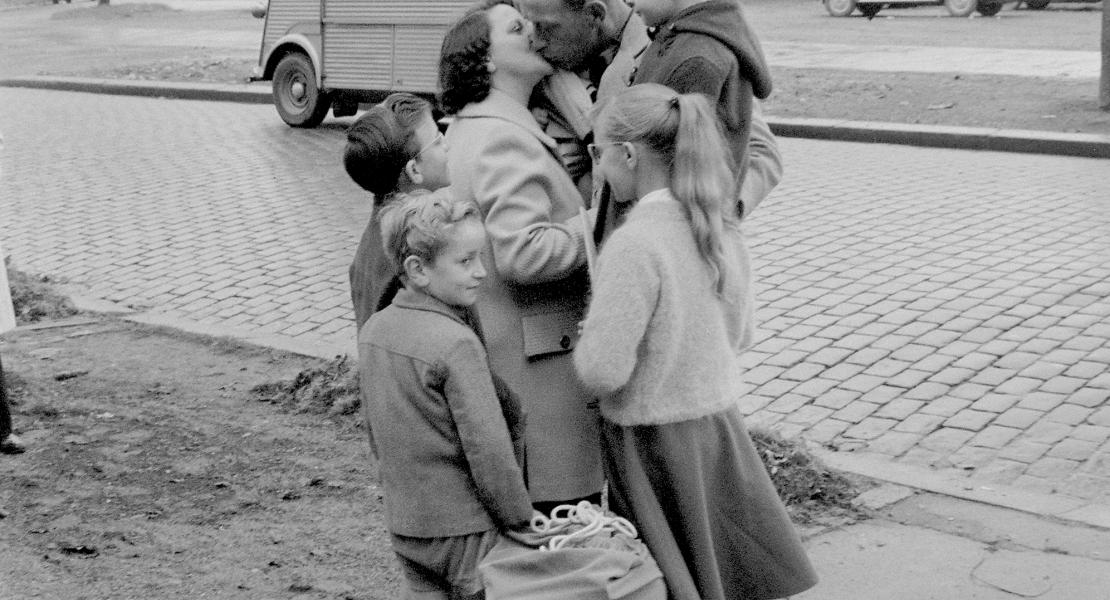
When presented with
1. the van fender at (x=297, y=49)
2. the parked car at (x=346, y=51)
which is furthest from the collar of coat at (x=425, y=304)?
the van fender at (x=297, y=49)

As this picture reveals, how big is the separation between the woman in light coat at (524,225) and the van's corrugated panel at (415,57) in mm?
10668

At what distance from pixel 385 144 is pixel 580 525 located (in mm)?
1019

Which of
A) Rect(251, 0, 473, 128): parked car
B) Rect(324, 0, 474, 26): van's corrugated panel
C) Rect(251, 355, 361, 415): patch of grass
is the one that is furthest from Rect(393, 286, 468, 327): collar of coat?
Rect(324, 0, 474, 26): van's corrugated panel

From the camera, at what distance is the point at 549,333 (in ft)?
10.6

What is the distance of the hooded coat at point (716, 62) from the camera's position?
10.4 ft

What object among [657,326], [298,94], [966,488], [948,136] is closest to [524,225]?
[657,326]

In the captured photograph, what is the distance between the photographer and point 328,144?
13758mm

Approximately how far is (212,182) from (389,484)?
8983mm

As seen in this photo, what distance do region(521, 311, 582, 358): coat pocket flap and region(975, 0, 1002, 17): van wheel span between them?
2189 cm

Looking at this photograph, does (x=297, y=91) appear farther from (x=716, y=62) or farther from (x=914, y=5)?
(x=914, y=5)

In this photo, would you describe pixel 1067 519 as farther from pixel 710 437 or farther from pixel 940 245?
pixel 940 245

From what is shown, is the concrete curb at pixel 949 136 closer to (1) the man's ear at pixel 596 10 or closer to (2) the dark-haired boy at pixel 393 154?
(1) the man's ear at pixel 596 10

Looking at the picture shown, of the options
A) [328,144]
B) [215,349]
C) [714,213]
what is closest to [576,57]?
[714,213]

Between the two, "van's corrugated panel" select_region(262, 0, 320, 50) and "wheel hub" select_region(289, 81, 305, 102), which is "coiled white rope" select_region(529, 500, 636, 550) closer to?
"wheel hub" select_region(289, 81, 305, 102)
